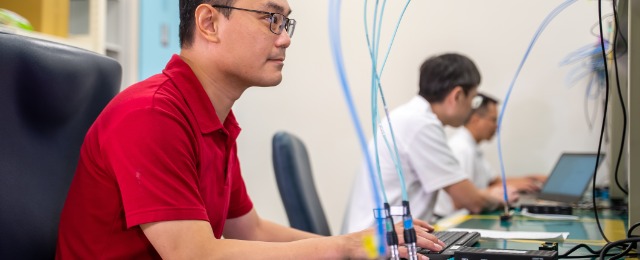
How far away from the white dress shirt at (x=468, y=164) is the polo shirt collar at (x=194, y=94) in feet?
5.88

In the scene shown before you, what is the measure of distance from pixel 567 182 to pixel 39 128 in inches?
84.5

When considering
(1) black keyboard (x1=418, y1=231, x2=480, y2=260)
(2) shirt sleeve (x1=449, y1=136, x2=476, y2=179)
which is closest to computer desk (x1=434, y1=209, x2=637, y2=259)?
(1) black keyboard (x1=418, y1=231, x2=480, y2=260)

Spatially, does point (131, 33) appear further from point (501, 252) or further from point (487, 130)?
point (501, 252)

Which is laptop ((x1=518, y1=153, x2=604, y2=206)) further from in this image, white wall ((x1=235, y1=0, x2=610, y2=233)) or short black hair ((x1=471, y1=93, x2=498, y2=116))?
short black hair ((x1=471, y1=93, x2=498, y2=116))

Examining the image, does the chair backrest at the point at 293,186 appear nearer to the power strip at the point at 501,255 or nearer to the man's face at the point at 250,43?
the man's face at the point at 250,43

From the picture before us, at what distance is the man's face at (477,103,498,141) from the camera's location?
306 centimetres

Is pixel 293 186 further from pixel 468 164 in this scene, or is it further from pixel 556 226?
pixel 468 164

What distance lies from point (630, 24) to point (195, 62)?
30.5 inches

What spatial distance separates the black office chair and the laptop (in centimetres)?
178

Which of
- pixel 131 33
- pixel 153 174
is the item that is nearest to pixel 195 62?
pixel 153 174

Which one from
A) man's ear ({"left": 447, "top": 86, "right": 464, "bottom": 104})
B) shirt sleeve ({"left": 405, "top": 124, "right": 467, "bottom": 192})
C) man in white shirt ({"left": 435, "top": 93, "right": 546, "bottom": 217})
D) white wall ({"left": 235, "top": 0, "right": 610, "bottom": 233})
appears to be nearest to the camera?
shirt sleeve ({"left": 405, "top": 124, "right": 467, "bottom": 192})

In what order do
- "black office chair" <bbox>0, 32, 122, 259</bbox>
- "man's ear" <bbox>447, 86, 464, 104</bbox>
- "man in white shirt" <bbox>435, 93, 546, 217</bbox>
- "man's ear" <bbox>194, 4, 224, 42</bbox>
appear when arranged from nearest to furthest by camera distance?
"black office chair" <bbox>0, 32, 122, 259</bbox>, "man's ear" <bbox>194, 4, 224, 42</bbox>, "man's ear" <bbox>447, 86, 464, 104</bbox>, "man in white shirt" <bbox>435, 93, 546, 217</bbox>

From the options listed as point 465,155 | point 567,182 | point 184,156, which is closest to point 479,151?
point 465,155

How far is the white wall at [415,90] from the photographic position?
296 cm
